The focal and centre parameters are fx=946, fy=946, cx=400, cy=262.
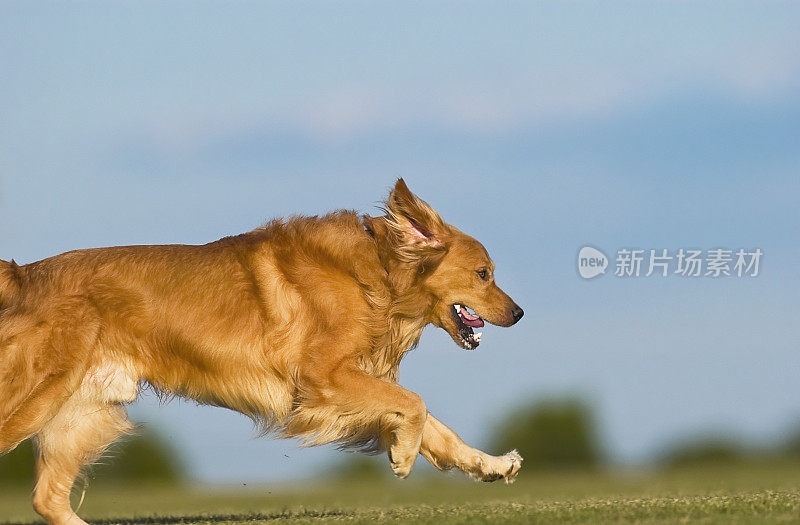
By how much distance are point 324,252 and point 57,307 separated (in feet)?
7.07

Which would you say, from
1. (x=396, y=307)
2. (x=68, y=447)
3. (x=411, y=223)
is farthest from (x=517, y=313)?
(x=68, y=447)

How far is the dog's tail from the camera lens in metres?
7.77

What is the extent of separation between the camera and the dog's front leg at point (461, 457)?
297 inches

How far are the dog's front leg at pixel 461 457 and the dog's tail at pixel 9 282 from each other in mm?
3552

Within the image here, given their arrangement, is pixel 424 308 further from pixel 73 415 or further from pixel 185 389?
pixel 73 415

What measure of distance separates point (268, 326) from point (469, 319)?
171 cm

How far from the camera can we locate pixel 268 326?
7625 mm

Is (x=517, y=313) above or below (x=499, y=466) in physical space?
above

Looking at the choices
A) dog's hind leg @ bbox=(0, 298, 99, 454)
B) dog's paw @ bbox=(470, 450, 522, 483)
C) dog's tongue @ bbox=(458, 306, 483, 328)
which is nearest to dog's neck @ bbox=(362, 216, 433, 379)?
dog's tongue @ bbox=(458, 306, 483, 328)

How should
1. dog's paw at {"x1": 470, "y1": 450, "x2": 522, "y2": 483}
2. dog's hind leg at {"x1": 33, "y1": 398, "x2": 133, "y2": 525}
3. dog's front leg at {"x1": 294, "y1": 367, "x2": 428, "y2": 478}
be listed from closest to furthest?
dog's front leg at {"x1": 294, "y1": 367, "x2": 428, "y2": 478} → dog's paw at {"x1": 470, "y1": 450, "x2": 522, "y2": 483} → dog's hind leg at {"x1": 33, "y1": 398, "x2": 133, "y2": 525}

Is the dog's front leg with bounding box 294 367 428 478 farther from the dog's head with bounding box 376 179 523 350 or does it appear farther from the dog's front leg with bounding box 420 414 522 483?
the dog's head with bounding box 376 179 523 350

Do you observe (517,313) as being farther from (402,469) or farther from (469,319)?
(402,469)

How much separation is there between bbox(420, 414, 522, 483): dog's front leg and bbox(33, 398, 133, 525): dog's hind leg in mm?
2689

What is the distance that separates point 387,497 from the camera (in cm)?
971
